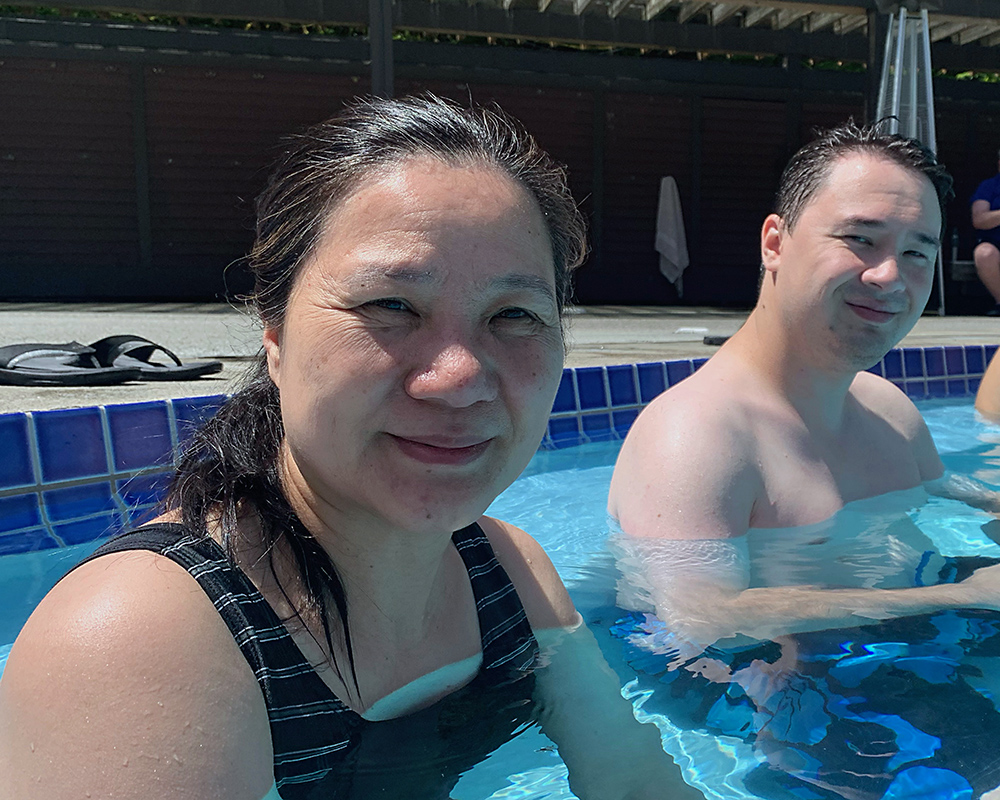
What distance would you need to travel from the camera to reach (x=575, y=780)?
1.58m

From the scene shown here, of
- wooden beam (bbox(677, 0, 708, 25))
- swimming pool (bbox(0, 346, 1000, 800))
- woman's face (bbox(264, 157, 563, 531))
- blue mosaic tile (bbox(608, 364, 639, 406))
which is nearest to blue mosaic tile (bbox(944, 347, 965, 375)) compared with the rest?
swimming pool (bbox(0, 346, 1000, 800))

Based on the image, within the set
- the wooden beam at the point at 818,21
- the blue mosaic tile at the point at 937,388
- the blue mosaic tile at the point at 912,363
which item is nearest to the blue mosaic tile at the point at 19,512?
the blue mosaic tile at the point at 912,363

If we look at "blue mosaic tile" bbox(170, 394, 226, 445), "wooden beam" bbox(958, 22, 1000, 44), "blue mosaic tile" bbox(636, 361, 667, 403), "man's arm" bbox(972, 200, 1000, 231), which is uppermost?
"wooden beam" bbox(958, 22, 1000, 44)

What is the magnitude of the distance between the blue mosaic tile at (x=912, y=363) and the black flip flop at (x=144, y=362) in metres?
3.98

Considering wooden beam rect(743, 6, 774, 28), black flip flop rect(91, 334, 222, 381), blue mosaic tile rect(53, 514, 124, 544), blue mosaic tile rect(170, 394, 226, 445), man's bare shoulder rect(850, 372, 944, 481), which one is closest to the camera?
blue mosaic tile rect(53, 514, 124, 544)

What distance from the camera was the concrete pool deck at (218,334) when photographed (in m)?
3.65

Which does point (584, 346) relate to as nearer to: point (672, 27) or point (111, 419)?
point (111, 419)

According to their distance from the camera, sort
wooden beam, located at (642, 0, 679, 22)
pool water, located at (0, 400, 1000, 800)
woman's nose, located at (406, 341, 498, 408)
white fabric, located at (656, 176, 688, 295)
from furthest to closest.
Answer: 1. white fabric, located at (656, 176, 688, 295)
2. wooden beam, located at (642, 0, 679, 22)
3. pool water, located at (0, 400, 1000, 800)
4. woman's nose, located at (406, 341, 498, 408)

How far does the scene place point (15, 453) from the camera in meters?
2.98

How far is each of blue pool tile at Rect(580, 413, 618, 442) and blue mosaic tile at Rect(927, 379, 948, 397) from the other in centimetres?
232

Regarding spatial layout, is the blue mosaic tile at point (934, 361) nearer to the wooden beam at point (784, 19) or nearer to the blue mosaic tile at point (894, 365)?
the blue mosaic tile at point (894, 365)

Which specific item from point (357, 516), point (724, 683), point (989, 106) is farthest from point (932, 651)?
point (989, 106)

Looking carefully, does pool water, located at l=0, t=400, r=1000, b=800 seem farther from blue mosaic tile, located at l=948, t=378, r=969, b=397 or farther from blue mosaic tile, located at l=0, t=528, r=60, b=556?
blue mosaic tile, located at l=948, t=378, r=969, b=397

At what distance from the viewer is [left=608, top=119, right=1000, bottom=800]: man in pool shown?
1.83 meters
